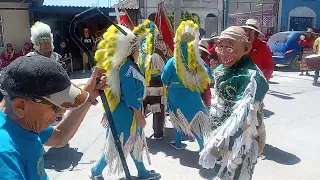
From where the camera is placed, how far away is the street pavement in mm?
3875

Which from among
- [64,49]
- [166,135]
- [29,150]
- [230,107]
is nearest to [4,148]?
[29,150]

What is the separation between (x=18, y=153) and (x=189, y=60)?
3.06 metres

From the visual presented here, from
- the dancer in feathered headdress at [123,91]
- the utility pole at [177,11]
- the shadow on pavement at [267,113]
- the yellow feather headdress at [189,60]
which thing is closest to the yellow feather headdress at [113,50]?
the dancer in feathered headdress at [123,91]

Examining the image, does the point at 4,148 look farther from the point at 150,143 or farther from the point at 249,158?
the point at 150,143

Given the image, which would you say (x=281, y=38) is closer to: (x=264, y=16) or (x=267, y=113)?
(x=267, y=113)

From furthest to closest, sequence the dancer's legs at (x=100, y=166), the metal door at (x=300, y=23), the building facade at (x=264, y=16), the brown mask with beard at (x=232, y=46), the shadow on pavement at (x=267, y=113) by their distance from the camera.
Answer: the metal door at (x=300, y=23)
the building facade at (x=264, y=16)
the shadow on pavement at (x=267, y=113)
the dancer's legs at (x=100, y=166)
the brown mask with beard at (x=232, y=46)

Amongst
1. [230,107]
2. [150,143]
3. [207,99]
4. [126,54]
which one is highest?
[126,54]

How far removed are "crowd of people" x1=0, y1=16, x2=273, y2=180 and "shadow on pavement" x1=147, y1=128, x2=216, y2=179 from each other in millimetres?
136

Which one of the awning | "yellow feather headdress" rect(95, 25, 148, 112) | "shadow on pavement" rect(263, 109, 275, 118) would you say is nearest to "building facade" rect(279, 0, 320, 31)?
the awning

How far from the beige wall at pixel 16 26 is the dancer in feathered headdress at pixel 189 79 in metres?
8.91

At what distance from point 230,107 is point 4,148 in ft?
5.49

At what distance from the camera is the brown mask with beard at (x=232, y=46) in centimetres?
242

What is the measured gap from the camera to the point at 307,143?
4797mm

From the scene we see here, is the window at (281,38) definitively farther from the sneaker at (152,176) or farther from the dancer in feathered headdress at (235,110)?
the dancer in feathered headdress at (235,110)
